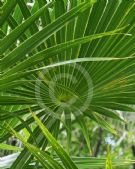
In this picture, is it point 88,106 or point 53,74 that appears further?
point 88,106

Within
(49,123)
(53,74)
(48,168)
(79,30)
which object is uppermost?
Result: (79,30)

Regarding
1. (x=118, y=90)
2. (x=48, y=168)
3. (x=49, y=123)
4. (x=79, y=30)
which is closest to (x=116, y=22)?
(x=79, y=30)

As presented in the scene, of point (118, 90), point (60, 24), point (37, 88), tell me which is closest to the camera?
point (60, 24)

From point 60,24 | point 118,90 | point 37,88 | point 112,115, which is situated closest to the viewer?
point 60,24

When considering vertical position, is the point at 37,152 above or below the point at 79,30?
below

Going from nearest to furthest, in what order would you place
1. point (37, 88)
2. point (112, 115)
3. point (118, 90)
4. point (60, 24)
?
1. point (60, 24)
2. point (37, 88)
3. point (118, 90)
4. point (112, 115)

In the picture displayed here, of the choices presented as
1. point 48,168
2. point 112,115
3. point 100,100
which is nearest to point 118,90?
point 100,100

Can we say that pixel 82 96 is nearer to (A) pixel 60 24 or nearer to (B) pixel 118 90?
(B) pixel 118 90

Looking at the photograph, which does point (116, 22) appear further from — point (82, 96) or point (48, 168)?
point (48, 168)

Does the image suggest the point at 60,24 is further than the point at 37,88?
No
